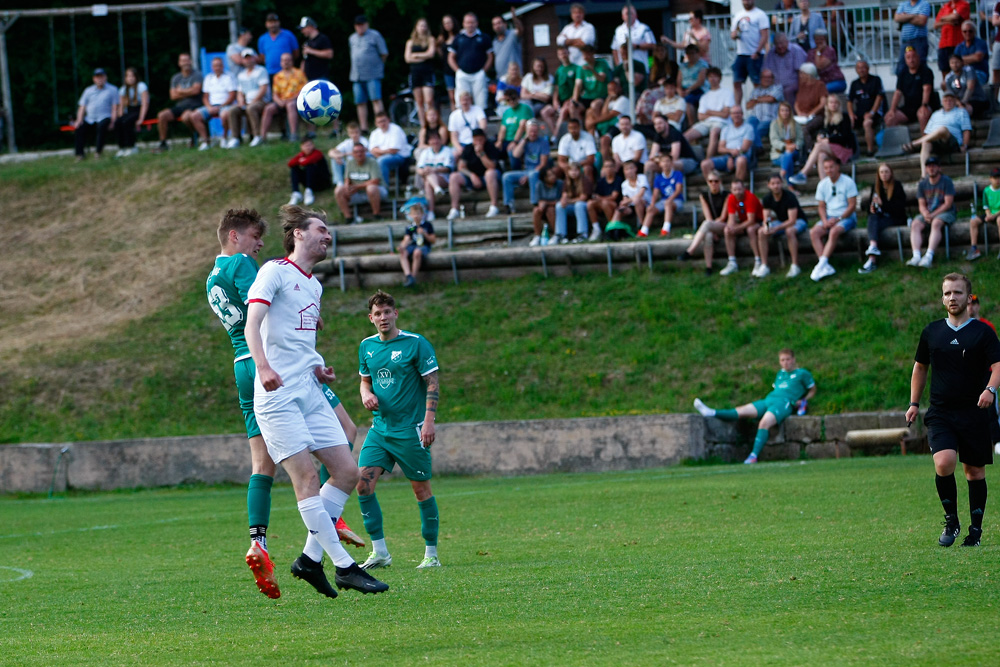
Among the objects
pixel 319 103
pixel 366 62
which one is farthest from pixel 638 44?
pixel 319 103

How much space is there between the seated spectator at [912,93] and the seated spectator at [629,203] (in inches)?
192

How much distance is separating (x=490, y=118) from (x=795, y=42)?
6.41m

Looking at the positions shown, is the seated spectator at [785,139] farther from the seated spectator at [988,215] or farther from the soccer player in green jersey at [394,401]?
the soccer player in green jersey at [394,401]

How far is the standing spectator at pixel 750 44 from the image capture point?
24188mm

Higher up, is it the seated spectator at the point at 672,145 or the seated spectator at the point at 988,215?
the seated spectator at the point at 672,145

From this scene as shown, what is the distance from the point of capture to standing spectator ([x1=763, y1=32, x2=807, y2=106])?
943 inches

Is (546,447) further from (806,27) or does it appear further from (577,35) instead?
(806,27)

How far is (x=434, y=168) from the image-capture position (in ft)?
79.0

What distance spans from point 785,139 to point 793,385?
6547 mm

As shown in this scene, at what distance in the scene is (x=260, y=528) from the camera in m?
7.39

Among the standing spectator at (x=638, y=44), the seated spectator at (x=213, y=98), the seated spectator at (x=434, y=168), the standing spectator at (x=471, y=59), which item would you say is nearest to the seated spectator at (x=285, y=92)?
the seated spectator at (x=213, y=98)

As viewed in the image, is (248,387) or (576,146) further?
(576,146)

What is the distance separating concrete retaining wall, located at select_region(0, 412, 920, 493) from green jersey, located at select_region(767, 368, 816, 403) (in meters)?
0.36

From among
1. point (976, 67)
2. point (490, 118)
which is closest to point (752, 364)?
point (976, 67)
